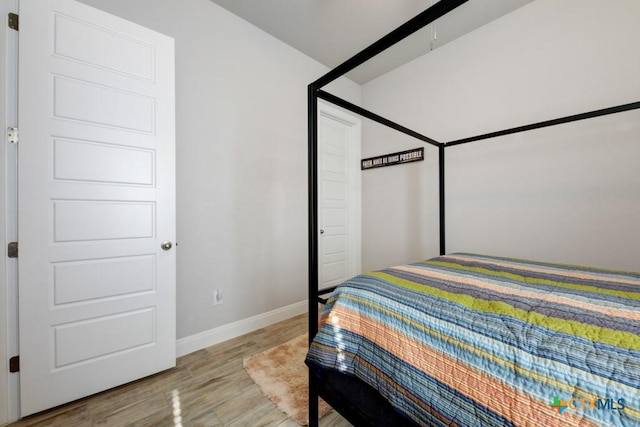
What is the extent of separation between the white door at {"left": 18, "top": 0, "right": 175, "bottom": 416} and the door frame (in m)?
0.05

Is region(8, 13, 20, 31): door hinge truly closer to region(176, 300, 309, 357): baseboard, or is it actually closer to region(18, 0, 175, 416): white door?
region(18, 0, 175, 416): white door

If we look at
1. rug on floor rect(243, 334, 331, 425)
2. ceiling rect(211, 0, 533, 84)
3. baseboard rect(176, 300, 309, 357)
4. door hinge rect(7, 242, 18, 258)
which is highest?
ceiling rect(211, 0, 533, 84)

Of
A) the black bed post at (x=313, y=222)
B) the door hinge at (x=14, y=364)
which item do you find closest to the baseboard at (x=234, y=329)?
the door hinge at (x=14, y=364)

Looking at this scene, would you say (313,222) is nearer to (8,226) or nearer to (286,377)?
(286,377)

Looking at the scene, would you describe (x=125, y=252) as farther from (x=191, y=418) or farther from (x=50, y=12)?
(x=50, y=12)

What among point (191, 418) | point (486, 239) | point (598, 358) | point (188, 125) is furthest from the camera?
point (486, 239)

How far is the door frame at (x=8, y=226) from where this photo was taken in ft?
4.23

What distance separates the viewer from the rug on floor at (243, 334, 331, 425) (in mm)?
1382

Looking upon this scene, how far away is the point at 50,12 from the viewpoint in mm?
1375

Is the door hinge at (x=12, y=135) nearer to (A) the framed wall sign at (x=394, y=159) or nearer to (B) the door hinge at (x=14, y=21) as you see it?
(B) the door hinge at (x=14, y=21)

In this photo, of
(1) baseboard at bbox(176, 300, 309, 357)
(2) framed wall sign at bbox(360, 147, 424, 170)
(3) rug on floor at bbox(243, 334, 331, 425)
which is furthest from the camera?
(2) framed wall sign at bbox(360, 147, 424, 170)

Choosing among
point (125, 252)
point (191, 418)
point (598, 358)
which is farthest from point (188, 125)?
point (598, 358)

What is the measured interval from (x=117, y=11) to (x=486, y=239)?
336cm

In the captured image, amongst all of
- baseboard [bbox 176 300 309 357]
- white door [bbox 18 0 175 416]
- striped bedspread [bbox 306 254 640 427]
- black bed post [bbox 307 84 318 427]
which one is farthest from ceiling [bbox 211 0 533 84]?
baseboard [bbox 176 300 309 357]
